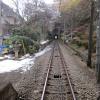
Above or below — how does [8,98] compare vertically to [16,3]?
below

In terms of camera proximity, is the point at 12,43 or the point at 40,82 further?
the point at 12,43

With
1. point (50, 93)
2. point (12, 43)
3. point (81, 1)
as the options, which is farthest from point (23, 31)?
point (50, 93)

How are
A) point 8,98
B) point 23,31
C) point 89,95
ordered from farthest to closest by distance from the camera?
point 23,31 → point 89,95 → point 8,98

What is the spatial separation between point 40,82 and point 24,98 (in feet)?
12.7

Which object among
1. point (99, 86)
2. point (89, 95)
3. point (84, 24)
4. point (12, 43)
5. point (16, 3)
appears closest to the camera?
point (89, 95)

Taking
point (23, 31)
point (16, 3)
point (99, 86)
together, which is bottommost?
point (99, 86)

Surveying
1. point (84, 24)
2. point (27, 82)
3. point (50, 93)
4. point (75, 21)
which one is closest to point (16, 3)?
point (84, 24)

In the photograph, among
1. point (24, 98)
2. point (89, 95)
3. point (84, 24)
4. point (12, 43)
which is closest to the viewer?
point (24, 98)

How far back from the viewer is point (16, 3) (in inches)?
1869

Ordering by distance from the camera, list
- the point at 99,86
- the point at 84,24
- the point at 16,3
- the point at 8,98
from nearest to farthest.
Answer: the point at 8,98 → the point at 99,86 → the point at 16,3 → the point at 84,24

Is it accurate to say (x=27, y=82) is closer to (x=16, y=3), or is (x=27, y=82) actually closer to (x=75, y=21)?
(x=16, y=3)

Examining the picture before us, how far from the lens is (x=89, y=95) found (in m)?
11.0

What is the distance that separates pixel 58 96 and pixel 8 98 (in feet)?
8.43

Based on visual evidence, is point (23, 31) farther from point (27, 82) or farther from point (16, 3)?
point (27, 82)
